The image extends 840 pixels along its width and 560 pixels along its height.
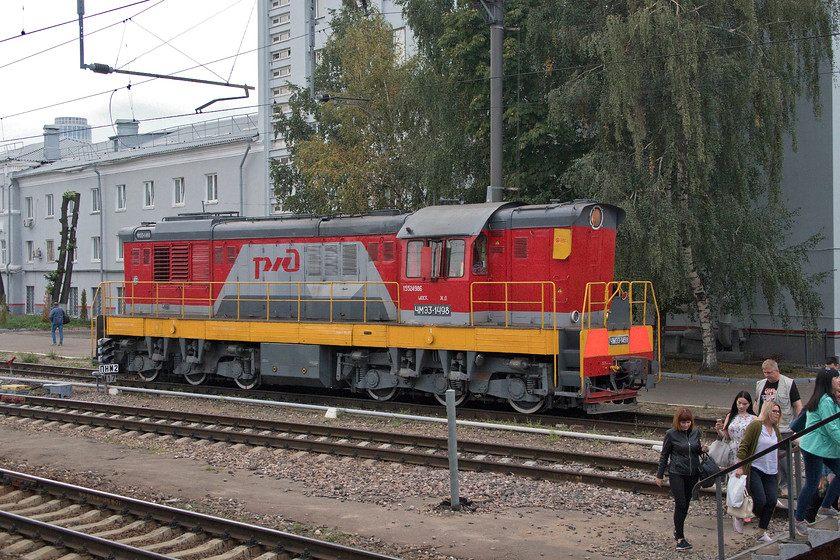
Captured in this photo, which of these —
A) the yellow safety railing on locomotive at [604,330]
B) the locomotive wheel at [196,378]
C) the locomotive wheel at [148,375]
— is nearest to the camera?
the yellow safety railing on locomotive at [604,330]

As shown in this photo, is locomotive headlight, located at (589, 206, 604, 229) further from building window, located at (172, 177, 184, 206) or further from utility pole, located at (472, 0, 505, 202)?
building window, located at (172, 177, 184, 206)

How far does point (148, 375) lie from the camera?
18.7 meters

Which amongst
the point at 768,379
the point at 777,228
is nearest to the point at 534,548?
the point at 768,379

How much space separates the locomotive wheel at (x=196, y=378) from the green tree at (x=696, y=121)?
994cm

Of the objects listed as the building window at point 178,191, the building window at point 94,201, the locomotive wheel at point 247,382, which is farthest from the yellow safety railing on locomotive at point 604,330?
the building window at point 94,201

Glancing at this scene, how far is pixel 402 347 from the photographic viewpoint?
14102 millimetres

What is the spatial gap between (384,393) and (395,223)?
10.9 feet

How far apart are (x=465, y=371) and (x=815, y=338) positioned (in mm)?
12801

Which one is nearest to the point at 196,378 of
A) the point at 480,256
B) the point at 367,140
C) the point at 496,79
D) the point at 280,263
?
the point at 280,263

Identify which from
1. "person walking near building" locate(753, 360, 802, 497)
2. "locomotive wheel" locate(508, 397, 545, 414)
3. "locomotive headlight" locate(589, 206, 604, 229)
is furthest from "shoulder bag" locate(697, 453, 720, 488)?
"locomotive headlight" locate(589, 206, 604, 229)

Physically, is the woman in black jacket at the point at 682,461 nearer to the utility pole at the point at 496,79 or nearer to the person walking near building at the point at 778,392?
the person walking near building at the point at 778,392

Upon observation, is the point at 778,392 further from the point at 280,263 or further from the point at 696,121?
the point at 280,263

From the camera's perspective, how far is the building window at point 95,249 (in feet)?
139

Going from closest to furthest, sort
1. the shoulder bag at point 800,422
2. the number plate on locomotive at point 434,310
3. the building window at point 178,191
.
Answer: the shoulder bag at point 800,422, the number plate on locomotive at point 434,310, the building window at point 178,191
